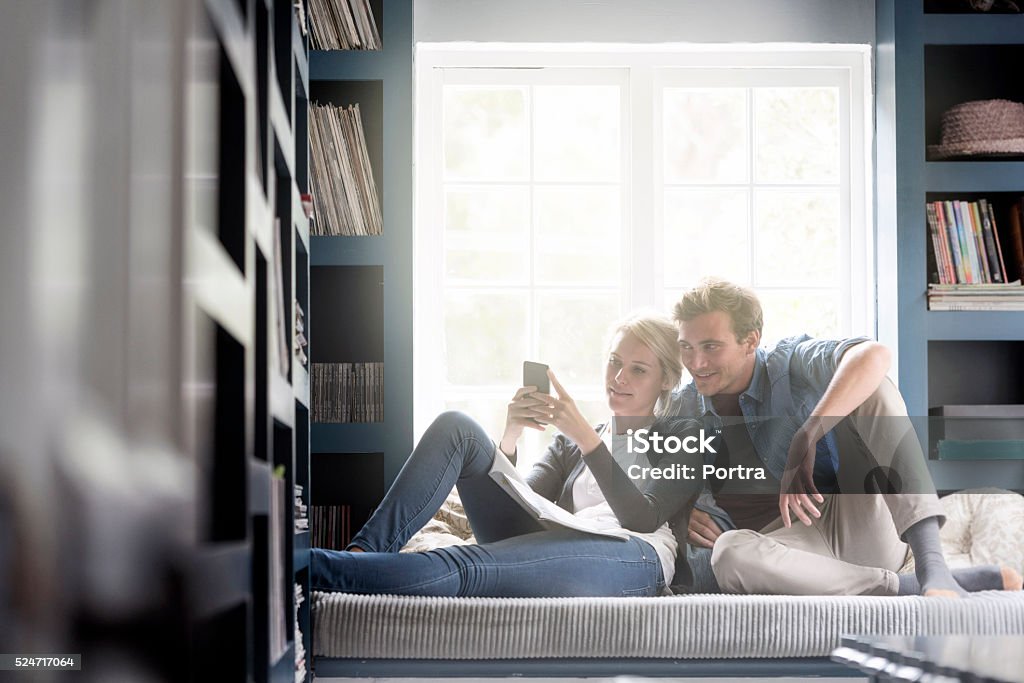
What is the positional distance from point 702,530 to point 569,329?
100 centimetres

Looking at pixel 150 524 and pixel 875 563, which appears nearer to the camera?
pixel 150 524

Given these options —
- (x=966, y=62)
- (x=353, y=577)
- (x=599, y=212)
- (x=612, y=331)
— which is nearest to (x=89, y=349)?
(x=353, y=577)

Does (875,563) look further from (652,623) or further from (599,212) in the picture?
(599,212)

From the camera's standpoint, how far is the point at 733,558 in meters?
1.92

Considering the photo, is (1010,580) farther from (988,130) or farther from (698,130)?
(698,130)

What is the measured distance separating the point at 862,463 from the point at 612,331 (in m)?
0.67

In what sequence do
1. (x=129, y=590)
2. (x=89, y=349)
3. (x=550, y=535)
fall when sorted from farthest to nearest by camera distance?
1. (x=550, y=535)
2. (x=89, y=349)
3. (x=129, y=590)

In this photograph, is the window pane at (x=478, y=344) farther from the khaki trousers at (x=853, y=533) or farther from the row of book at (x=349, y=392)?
the khaki trousers at (x=853, y=533)

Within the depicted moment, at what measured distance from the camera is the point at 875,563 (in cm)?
192

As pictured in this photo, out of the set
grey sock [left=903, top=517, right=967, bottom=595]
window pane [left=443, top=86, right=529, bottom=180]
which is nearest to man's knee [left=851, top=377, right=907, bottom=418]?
grey sock [left=903, top=517, right=967, bottom=595]

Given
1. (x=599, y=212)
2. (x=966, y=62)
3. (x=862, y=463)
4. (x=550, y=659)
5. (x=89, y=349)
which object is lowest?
(x=550, y=659)

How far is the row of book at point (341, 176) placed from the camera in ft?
8.45

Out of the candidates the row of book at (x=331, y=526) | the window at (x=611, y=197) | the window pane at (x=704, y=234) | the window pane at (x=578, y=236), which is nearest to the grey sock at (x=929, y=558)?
the window at (x=611, y=197)

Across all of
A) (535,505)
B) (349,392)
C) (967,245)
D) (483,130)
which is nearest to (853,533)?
(535,505)
